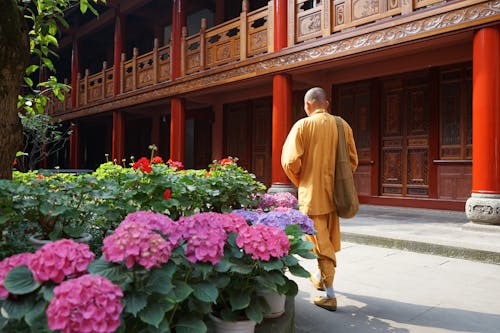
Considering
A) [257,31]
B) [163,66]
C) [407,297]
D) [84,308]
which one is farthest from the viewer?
[163,66]

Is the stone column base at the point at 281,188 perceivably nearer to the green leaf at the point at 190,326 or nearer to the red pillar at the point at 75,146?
the green leaf at the point at 190,326

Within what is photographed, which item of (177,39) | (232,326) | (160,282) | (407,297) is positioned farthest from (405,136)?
(160,282)

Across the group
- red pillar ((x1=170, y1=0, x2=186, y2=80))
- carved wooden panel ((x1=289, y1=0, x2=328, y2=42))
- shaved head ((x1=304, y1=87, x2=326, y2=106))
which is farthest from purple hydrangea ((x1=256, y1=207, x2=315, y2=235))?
red pillar ((x1=170, y1=0, x2=186, y2=80))

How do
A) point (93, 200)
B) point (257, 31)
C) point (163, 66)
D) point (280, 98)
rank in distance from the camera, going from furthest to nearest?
1. point (163, 66)
2. point (257, 31)
3. point (280, 98)
4. point (93, 200)

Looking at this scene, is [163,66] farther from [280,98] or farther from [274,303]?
[274,303]

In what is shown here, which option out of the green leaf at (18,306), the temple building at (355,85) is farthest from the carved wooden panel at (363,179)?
the green leaf at (18,306)

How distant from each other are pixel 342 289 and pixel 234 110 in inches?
341

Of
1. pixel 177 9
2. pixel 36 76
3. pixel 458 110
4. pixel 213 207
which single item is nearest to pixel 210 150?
pixel 177 9

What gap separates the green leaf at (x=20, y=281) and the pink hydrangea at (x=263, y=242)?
0.85m

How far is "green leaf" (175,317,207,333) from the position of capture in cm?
163

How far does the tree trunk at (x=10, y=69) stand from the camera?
7.42 ft

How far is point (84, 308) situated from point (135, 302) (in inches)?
8.7

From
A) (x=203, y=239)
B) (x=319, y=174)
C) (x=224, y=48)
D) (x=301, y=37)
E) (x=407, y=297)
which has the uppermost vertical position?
(x=224, y=48)

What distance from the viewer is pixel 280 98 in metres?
7.88
